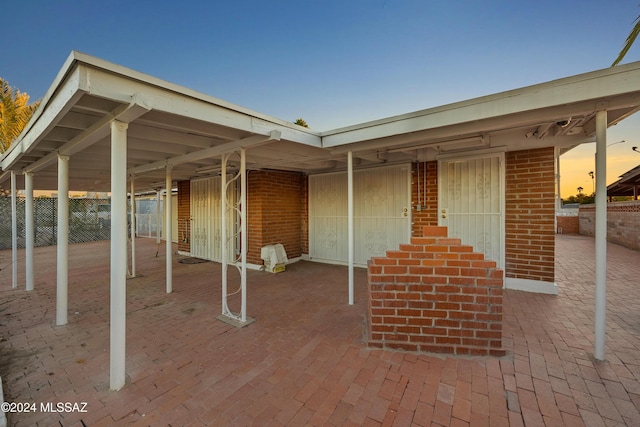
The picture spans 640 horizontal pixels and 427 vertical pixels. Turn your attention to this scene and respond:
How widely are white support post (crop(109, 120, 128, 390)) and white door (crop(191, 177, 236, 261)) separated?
514 centimetres

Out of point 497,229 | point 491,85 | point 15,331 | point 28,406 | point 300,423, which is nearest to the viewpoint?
point 300,423

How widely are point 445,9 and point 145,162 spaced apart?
6758 mm

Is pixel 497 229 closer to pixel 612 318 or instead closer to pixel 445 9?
pixel 612 318

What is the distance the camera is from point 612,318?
3477 millimetres

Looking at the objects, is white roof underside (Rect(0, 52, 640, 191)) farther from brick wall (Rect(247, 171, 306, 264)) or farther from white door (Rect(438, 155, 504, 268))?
brick wall (Rect(247, 171, 306, 264))

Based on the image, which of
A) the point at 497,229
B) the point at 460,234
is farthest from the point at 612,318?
the point at 460,234

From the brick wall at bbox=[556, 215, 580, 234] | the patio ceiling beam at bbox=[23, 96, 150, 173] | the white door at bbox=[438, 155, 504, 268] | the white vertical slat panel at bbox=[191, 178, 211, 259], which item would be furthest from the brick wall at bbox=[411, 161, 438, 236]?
the brick wall at bbox=[556, 215, 580, 234]

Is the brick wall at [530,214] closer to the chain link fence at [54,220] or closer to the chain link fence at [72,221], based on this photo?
the chain link fence at [72,221]

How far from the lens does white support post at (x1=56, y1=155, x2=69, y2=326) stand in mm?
3498

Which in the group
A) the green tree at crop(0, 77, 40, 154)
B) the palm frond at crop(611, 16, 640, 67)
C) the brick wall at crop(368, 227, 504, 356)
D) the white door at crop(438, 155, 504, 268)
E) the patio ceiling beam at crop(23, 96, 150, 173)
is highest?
the green tree at crop(0, 77, 40, 154)

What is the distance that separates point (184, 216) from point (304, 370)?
321 inches

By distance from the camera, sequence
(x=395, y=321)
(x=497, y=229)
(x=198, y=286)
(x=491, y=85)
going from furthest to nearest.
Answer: (x=491, y=85) → (x=198, y=286) → (x=497, y=229) → (x=395, y=321)

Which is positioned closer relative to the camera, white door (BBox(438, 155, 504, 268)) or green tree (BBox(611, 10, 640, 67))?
→ green tree (BBox(611, 10, 640, 67))

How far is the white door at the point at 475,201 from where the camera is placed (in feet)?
16.1
